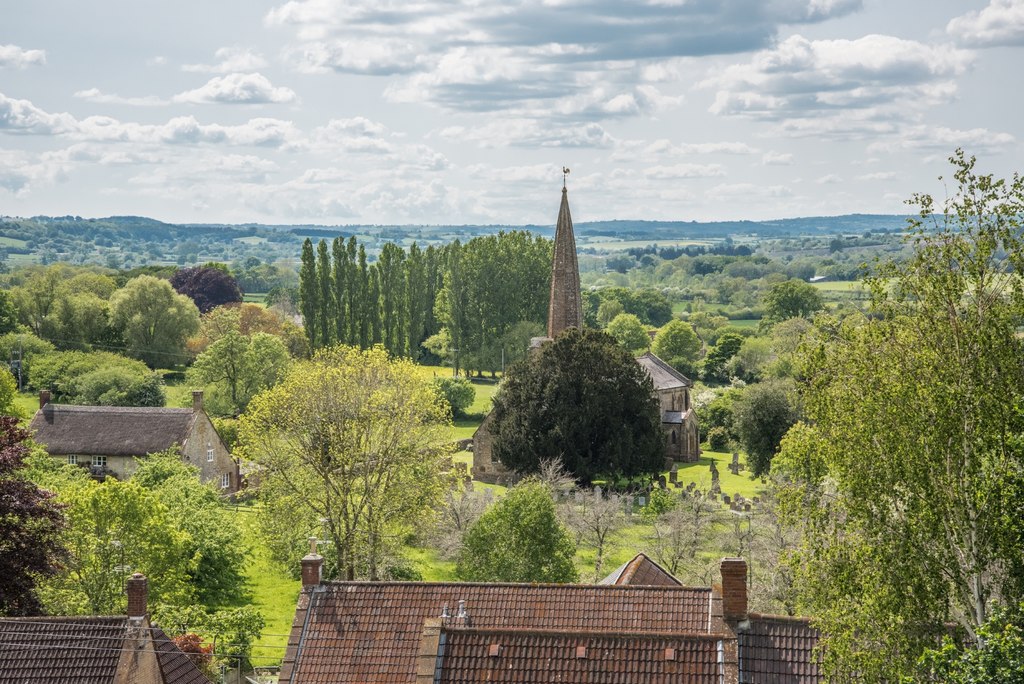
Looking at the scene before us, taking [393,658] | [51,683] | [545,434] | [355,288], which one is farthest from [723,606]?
[355,288]

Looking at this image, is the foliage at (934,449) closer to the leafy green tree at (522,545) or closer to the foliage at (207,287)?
the leafy green tree at (522,545)

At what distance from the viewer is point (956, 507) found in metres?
18.7

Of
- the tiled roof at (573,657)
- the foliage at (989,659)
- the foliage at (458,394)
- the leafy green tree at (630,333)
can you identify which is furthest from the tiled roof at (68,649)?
the leafy green tree at (630,333)

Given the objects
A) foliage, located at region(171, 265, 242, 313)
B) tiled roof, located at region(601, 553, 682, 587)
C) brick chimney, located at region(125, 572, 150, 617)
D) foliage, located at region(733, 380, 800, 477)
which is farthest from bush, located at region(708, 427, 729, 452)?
foliage, located at region(171, 265, 242, 313)

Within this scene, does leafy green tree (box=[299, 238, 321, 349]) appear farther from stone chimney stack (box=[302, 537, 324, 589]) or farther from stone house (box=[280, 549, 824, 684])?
stone house (box=[280, 549, 824, 684])

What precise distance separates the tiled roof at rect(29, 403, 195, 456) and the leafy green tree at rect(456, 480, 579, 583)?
946 inches

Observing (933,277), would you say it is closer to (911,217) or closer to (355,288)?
(911,217)

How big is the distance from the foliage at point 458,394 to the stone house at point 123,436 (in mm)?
25611

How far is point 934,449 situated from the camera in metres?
19.0

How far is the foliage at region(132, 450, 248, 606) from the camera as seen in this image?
1662 inches

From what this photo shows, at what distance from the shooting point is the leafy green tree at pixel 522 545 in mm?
36688

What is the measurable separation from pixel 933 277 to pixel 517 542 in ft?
65.8

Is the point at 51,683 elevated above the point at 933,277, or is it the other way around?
the point at 933,277

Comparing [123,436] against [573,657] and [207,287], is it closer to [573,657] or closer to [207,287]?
[573,657]
